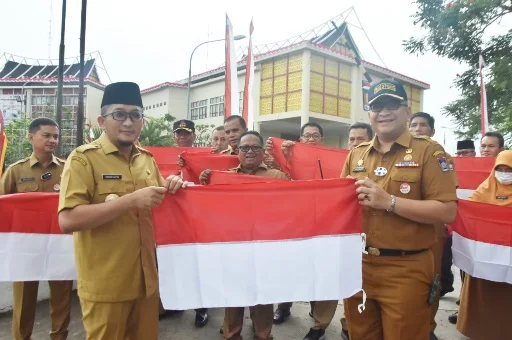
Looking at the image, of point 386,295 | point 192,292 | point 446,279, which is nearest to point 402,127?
point 386,295

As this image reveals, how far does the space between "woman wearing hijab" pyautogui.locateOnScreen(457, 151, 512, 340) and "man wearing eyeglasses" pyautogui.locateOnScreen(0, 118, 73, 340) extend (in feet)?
12.3

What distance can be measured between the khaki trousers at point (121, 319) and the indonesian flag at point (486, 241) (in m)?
2.59

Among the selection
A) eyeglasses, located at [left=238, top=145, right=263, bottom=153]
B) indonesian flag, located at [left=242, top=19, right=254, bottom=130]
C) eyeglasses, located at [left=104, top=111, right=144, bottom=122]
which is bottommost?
eyeglasses, located at [left=238, top=145, right=263, bottom=153]

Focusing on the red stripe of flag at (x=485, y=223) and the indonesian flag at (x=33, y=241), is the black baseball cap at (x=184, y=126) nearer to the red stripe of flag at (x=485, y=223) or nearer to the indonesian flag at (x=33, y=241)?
the indonesian flag at (x=33, y=241)

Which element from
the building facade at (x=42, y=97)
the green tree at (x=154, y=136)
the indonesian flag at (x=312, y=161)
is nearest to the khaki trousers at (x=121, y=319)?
the indonesian flag at (x=312, y=161)

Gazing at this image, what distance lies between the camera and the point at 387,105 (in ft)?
8.50

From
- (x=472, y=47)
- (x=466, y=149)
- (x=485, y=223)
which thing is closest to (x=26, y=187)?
(x=485, y=223)

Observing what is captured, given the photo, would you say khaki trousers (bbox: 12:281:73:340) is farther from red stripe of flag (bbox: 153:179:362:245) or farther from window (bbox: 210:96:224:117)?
window (bbox: 210:96:224:117)

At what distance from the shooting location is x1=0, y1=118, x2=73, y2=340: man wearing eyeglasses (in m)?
3.68

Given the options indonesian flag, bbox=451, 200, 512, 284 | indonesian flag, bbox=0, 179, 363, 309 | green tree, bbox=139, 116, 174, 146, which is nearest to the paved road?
indonesian flag, bbox=451, 200, 512, 284

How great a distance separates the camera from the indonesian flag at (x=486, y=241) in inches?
129

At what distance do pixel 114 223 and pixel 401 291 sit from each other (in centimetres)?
181

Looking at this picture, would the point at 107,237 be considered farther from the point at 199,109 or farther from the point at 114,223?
the point at 199,109

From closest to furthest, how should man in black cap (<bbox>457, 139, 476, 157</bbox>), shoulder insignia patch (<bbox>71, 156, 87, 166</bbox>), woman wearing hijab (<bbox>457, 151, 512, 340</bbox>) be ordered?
shoulder insignia patch (<bbox>71, 156, 87, 166</bbox>) < woman wearing hijab (<bbox>457, 151, 512, 340</bbox>) < man in black cap (<bbox>457, 139, 476, 157</bbox>)
